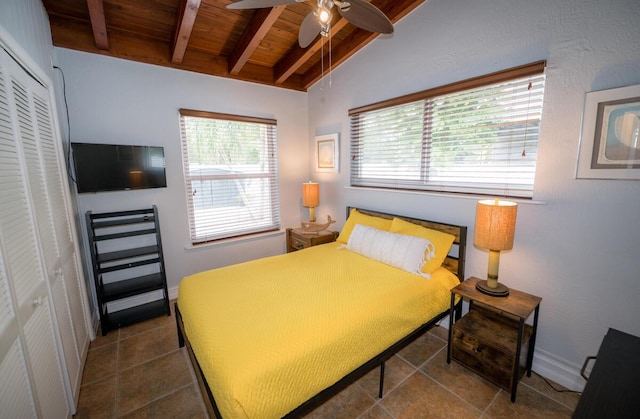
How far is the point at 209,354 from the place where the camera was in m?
1.35

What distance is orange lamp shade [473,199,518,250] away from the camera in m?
1.75

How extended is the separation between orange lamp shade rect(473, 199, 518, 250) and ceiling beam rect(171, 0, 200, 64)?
8.20 feet

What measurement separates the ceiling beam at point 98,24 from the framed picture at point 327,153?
91.1 inches

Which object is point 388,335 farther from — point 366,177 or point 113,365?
point 113,365

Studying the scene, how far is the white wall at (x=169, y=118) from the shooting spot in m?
2.46

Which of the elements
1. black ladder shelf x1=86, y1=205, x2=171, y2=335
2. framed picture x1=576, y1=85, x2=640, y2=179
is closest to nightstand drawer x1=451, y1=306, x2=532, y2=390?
framed picture x1=576, y1=85, x2=640, y2=179

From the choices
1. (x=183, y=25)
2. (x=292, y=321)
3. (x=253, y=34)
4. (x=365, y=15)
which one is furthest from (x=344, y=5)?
(x=292, y=321)

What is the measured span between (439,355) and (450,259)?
778 millimetres

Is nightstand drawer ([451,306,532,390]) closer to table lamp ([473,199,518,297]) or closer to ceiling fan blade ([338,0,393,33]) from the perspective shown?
table lamp ([473,199,518,297])

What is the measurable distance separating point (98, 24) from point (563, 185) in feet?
11.7

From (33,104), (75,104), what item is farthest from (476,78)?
(75,104)

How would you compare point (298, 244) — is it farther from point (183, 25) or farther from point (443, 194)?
point (183, 25)

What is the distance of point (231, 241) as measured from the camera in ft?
11.1

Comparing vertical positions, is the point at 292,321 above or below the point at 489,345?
above
